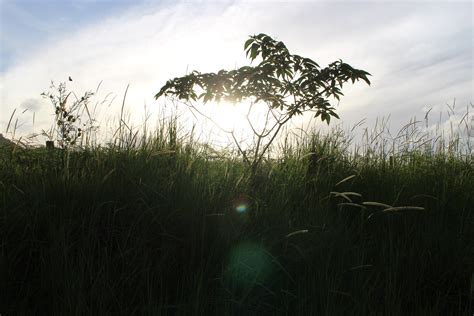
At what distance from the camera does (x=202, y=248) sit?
96.3 inches

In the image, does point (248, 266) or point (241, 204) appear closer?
point (248, 266)

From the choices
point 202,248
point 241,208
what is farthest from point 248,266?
point 241,208

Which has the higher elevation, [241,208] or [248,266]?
[241,208]

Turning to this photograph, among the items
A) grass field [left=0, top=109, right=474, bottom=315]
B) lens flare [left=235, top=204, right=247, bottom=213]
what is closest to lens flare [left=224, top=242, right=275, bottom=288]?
grass field [left=0, top=109, right=474, bottom=315]

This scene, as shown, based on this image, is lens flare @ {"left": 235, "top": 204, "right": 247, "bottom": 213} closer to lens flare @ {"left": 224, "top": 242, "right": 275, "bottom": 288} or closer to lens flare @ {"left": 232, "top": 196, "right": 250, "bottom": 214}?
lens flare @ {"left": 232, "top": 196, "right": 250, "bottom": 214}

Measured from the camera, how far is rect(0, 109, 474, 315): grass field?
88.5 inches

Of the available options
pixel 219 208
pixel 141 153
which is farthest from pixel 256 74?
pixel 219 208

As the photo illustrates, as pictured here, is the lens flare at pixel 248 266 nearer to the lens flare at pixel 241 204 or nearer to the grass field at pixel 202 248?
the grass field at pixel 202 248

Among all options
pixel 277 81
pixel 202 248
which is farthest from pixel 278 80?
pixel 202 248

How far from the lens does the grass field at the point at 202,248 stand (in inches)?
88.5

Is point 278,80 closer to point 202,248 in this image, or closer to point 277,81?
point 277,81

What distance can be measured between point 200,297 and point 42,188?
1390 mm

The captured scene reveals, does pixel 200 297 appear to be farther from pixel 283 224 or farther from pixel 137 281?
pixel 283 224

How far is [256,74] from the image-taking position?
13.9 feet
